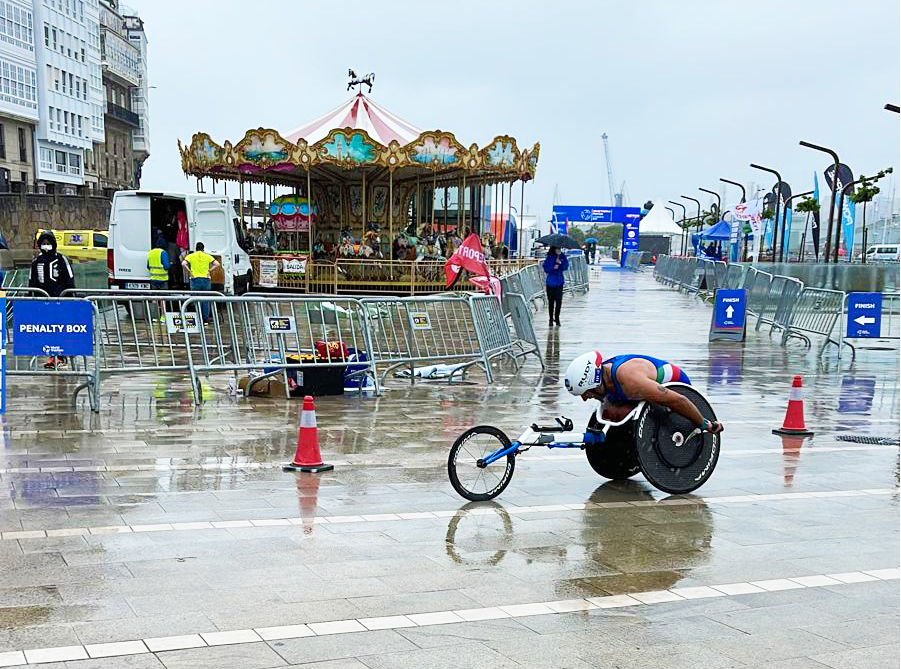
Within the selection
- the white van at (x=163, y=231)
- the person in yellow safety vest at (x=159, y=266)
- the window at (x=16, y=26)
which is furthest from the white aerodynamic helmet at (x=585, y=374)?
the window at (x=16, y=26)

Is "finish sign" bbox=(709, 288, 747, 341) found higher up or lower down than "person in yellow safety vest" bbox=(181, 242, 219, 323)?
lower down

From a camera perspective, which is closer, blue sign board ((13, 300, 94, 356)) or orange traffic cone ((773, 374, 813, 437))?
orange traffic cone ((773, 374, 813, 437))

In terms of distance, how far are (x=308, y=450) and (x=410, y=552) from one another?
240cm

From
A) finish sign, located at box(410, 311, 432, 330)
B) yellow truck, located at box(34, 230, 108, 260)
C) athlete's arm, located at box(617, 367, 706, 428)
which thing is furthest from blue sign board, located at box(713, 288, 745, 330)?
yellow truck, located at box(34, 230, 108, 260)

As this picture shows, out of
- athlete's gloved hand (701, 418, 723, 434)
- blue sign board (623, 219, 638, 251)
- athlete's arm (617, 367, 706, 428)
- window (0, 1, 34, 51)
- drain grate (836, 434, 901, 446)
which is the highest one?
window (0, 1, 34, 51)

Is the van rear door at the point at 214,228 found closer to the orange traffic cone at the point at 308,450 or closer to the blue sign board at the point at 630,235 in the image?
the orange traffic cone at the point at 308,450

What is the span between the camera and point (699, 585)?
5711 millimetres

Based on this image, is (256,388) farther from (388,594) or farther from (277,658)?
(277,658)

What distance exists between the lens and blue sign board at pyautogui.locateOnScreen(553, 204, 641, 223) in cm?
7244

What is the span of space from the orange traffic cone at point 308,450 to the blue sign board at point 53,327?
365 cm

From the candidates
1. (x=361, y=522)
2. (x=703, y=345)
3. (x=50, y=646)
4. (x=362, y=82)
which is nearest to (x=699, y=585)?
(x=361, y=522)

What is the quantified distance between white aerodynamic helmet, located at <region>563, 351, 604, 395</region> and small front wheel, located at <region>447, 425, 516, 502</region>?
644 millimetres

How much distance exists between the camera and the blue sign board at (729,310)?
65.1 feet

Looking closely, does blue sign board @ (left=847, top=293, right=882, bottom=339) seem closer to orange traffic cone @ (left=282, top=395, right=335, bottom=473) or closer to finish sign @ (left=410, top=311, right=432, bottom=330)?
finish sign @ (left=410, top=311, right=432, bottom=330)
